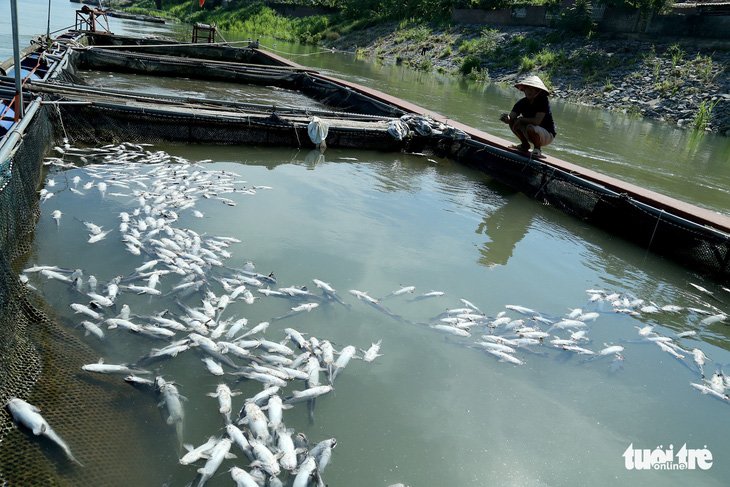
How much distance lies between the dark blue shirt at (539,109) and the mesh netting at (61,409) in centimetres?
790

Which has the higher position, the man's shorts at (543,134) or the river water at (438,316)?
the man's shorts at (543,134)

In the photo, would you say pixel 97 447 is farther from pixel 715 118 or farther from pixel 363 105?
pixel 715 118

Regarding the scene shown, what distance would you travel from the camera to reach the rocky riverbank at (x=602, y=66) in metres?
22.2

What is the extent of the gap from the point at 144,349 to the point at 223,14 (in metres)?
66.2

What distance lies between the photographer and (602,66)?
1084 inches

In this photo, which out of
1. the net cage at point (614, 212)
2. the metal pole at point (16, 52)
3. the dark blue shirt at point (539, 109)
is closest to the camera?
the metal pole at point (16, 52)

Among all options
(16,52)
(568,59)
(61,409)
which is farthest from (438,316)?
(568,59)

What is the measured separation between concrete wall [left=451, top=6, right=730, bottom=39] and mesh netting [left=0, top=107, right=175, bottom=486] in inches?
1246

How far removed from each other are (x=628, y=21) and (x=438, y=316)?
109ft

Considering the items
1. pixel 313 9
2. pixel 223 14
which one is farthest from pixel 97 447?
pixel 223 14

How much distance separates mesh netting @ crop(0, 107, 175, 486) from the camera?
266cm

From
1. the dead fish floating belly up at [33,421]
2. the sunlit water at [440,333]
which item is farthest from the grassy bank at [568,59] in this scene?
the dead fish floating belly up at [33,421]

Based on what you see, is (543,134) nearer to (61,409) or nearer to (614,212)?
(614,212)

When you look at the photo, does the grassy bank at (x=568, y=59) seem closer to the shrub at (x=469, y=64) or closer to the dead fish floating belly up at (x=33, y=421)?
the shrub at (x=469, y=64)
